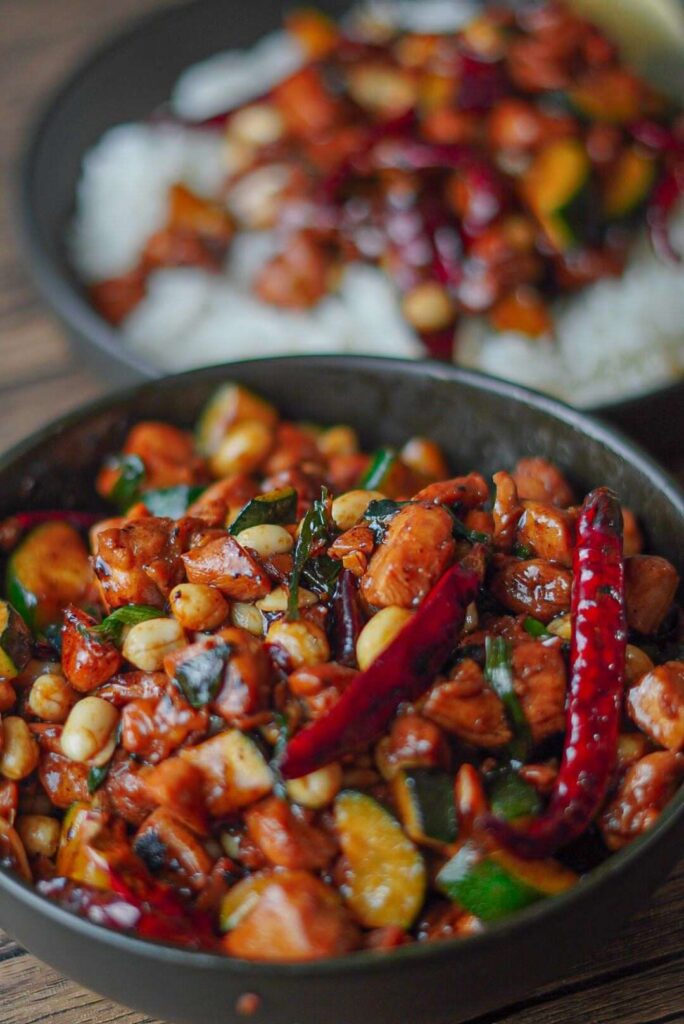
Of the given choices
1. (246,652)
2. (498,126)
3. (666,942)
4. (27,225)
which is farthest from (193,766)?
(498,126)

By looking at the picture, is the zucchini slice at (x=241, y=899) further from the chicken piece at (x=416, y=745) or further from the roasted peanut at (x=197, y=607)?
the roasted peanut at (x=197, y=607)

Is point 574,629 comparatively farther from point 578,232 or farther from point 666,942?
point 578,232

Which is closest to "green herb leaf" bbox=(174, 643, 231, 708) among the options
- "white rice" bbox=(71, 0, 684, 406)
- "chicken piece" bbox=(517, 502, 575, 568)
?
"chicken piece" bbox=(517, 502, 575, 568)

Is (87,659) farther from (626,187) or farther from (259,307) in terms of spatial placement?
(626,187)

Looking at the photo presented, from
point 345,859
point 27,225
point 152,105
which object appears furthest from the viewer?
point 152,105

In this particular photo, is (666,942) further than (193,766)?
Yes

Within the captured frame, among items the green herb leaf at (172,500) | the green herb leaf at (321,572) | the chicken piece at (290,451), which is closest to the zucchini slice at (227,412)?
the chicken piece at (290,451)
